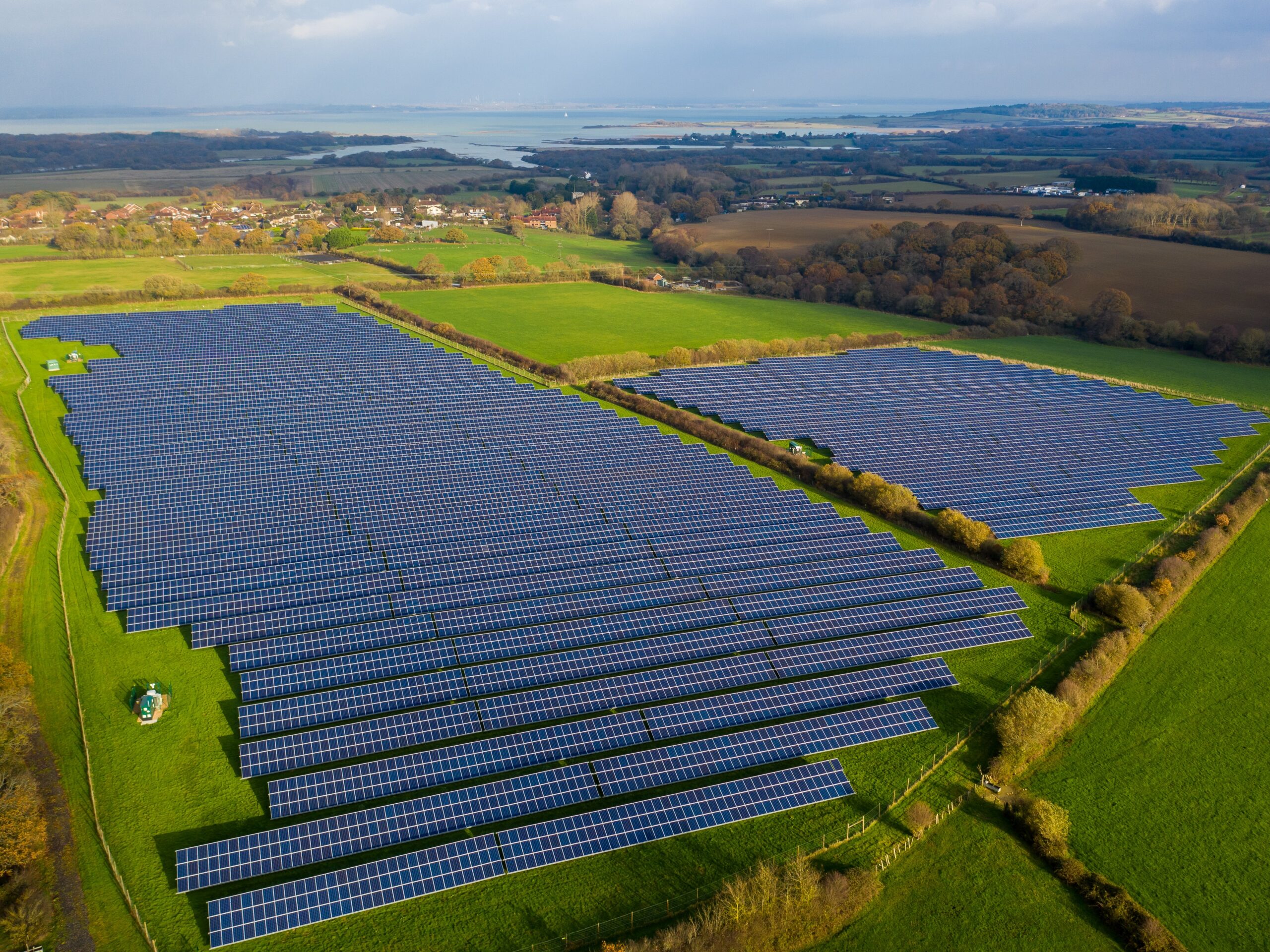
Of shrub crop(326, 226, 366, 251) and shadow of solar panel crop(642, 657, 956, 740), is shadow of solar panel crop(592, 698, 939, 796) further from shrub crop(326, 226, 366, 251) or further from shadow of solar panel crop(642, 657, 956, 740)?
shrub crop(326, 226, 366, 251)

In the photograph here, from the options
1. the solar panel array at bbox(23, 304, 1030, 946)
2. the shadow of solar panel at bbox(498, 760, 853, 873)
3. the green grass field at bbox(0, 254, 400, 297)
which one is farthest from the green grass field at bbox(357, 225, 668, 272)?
the shadow of solar panel at bbox(498, 760, 853, 873)

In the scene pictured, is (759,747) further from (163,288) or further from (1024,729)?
(163,288)

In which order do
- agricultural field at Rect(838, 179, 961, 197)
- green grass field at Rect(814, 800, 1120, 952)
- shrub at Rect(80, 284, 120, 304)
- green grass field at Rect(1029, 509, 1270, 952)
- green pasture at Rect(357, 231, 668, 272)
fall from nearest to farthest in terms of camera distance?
green grass field at Rect(814, 800, 1120, 952) → green grass field at Rect(1029, 509, 1270, 952) → shrub at Rect(80, 284, 120, 304) → green pasture at Rect(357, 231, 668, 272) → agricultural field at Rect(838, 179, 961, 197)

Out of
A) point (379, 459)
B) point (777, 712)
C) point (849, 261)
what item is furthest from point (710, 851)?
point (849, 261)

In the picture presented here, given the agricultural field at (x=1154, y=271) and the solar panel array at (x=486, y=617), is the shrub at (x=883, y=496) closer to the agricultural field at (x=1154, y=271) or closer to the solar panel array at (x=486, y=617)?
the solar panel array at (x=486, y=617)

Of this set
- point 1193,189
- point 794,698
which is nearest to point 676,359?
point 794,698

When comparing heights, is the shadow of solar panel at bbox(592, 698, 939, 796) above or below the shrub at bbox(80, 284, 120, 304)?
below
